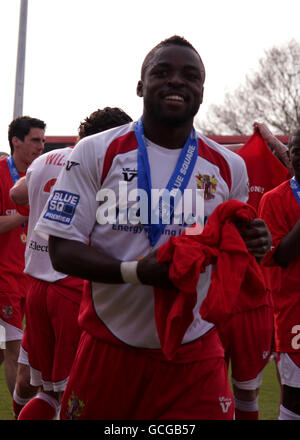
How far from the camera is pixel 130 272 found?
3.06 m

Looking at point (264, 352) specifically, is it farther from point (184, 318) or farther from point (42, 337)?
point (184, 318)

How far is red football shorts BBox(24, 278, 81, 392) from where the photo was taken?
17.3 ft

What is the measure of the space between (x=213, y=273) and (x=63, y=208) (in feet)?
2.20

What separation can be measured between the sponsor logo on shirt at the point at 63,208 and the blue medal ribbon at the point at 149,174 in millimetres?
278

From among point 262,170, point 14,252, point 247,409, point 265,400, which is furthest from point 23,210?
point 265,400

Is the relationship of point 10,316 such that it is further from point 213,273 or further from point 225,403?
point 213,273

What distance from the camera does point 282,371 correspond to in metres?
5.32

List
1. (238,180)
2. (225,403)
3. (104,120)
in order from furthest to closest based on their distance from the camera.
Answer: (104,120), (238,180), (225,403)

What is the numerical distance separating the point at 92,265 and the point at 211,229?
486 mm

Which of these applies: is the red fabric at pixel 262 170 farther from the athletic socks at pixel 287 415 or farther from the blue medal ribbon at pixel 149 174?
the blue medal ribbon at pixel 149 174

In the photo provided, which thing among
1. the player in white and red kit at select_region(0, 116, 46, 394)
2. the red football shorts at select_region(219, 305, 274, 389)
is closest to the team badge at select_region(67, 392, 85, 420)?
the red football shorts at select_region(219, 305, 274, 389)

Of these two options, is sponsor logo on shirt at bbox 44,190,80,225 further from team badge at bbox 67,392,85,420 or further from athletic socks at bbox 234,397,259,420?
athletic socks at bbox 234,397,259,420
